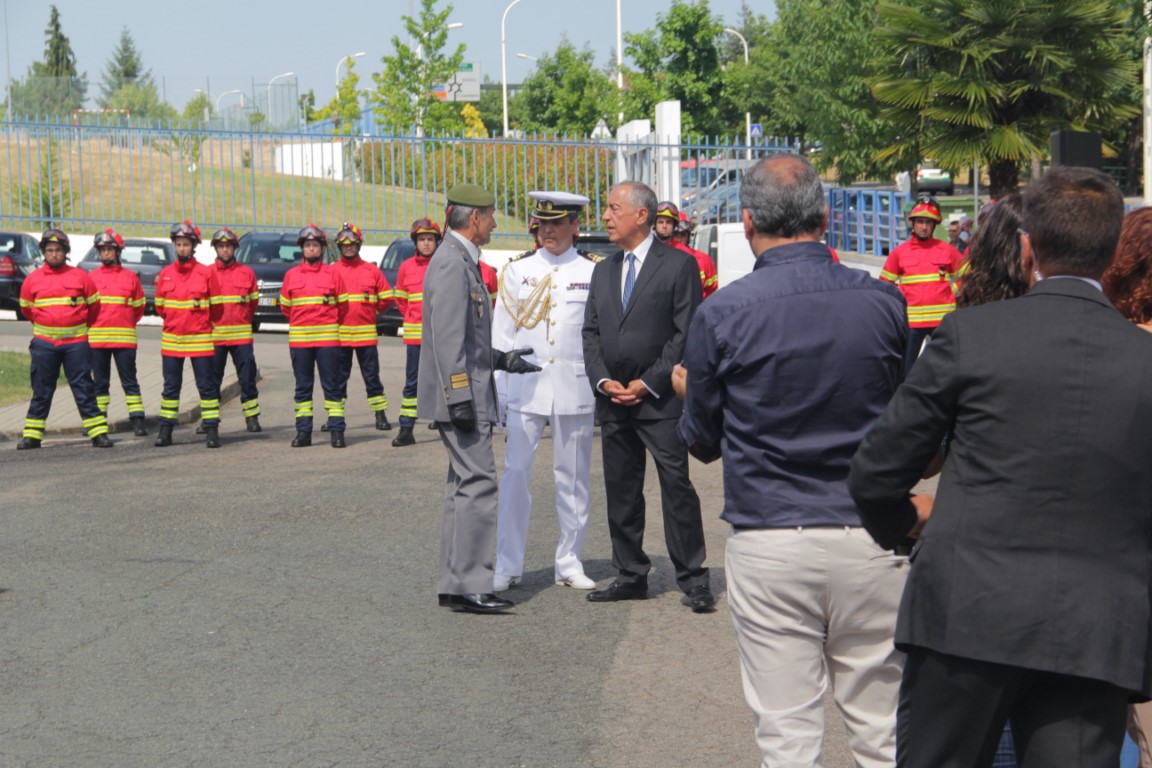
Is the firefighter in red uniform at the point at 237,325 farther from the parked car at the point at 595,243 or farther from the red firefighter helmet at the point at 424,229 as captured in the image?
the parked car at the point at 595,243

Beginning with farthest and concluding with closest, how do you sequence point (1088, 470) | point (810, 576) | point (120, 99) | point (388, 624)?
1. point (120, 99)
2. point (388, 624)
3. point (810, 576)
4. point (1088, 470)

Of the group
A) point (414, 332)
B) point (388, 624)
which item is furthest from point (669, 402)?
point (414, 332)

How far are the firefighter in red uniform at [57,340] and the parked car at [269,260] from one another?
497 inches

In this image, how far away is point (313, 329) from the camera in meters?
14.7

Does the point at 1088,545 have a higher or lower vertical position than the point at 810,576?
higher

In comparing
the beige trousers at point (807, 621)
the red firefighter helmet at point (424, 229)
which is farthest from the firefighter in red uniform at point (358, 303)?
the beige trousers at point (807, 621)

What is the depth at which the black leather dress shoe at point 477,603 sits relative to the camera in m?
7.73

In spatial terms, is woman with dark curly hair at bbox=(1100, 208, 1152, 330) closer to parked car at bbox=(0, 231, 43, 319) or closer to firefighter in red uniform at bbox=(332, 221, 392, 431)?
firefighter in red uniform at bbox=(332, 221, 392, 431)

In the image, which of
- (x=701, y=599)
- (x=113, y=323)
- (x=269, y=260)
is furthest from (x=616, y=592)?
(x=269, y=260)

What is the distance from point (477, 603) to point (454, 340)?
1.32 m

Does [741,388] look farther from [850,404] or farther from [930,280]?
[930,280]

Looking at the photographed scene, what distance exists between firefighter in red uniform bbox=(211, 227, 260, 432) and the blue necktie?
8044mm

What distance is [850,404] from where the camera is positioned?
428cm

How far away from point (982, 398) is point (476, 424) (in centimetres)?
466
